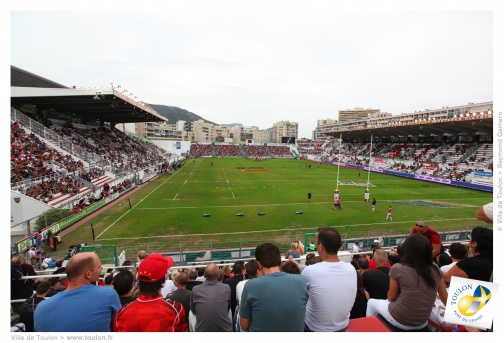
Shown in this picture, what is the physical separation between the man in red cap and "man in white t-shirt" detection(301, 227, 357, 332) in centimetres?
163

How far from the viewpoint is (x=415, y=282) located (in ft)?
10.9

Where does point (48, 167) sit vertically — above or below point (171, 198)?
above

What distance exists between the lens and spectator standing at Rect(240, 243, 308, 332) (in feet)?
9.57

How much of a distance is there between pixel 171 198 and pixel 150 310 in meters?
26.2

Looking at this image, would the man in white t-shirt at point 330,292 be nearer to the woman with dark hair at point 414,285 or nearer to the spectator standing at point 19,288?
the woman with dark hair at point 414,285

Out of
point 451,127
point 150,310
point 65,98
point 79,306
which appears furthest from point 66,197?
point 451,127

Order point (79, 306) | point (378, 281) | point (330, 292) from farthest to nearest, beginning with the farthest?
point (378, 281), point (330, 292), point (79, 306)

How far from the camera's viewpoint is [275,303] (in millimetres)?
2912

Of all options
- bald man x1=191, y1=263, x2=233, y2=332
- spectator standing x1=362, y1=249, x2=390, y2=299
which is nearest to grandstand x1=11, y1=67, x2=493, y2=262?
bald man x1=191, y1=263, x2=233, y2=332

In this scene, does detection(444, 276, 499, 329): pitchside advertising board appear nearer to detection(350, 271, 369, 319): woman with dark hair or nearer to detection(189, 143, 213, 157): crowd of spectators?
detection(350, 271, 369, 319): woman with dark hair

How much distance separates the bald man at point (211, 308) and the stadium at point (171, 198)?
532 cm

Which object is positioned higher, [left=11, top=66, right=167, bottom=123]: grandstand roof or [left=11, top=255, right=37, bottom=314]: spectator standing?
[left=11, top=66, right=167, bottom=123]: grandstand roof

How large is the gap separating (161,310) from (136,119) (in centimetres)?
5847

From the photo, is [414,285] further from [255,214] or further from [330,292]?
[255,214]
